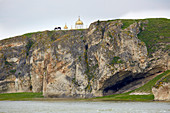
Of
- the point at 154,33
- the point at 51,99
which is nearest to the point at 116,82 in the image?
the point at 154,33

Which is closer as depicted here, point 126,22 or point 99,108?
point 99,108

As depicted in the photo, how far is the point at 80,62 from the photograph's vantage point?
154m

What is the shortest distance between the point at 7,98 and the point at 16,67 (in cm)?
2472

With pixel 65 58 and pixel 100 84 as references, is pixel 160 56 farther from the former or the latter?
pixel 65 58

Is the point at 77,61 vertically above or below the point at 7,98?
above

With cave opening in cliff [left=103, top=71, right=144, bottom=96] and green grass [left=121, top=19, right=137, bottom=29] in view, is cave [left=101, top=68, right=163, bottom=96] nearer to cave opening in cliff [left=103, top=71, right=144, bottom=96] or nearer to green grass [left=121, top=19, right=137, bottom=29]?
cave opening in cliff [left=103, top=71, right=144, bottom=96]

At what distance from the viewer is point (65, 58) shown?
15875 cm

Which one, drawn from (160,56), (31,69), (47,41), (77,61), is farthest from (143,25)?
(31,69)

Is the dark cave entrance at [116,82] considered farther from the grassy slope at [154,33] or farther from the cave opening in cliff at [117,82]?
the grassy slope at [154,33]

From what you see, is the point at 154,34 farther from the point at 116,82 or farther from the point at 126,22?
the point at 116,82

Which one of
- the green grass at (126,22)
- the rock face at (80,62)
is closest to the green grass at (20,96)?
the rock face at (80,62)

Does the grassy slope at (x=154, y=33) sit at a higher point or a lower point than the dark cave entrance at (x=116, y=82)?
higher

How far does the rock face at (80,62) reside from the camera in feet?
464

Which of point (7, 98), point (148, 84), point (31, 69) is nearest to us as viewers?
point (148, 84)
